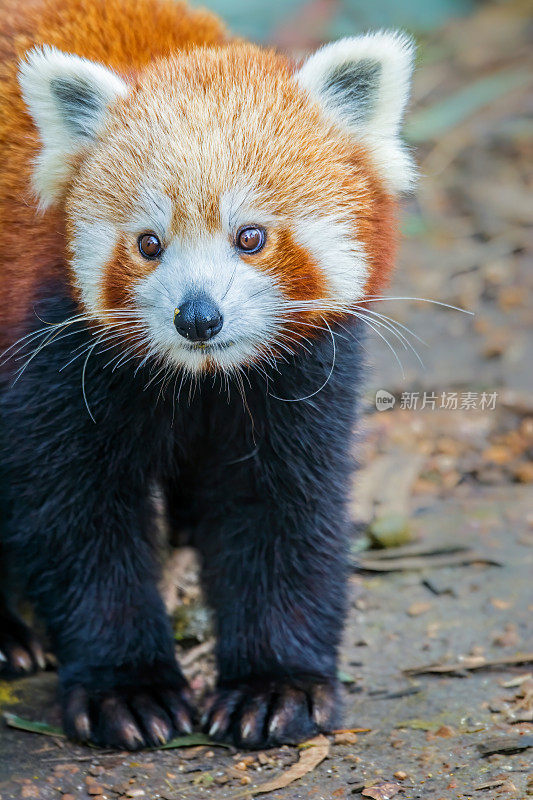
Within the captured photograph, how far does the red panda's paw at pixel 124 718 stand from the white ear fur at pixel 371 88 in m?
2.08

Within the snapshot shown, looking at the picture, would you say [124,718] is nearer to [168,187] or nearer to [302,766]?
[302,766]

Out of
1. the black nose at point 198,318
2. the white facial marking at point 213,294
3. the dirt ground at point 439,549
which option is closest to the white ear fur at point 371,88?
the dirt ground at point 439,549

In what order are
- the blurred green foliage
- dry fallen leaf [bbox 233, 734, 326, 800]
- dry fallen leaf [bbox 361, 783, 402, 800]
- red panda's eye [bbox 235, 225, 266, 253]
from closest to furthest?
red panda's eye [bbox 235, 225, 266, 253] → dry fallen leaf [bbox 361, 783, 402, 800] → dry fallen leaf [bbox 233, 734, 326, 800] → the blurred green foliage

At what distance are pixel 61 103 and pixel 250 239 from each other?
2.71 feet

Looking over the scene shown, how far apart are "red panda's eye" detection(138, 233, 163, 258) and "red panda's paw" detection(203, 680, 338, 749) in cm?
176

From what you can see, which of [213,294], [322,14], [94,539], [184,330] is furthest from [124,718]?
[322,14]

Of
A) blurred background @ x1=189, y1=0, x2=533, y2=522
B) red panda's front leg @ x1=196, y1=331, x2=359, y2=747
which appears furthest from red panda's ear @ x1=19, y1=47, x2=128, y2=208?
blurred background @ x1=189, y1=0, x2=533, y2=522

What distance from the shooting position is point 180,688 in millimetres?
4215

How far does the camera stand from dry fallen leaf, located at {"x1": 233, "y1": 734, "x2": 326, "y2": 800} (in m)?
3.70

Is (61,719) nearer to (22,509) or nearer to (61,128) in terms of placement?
(22,509)

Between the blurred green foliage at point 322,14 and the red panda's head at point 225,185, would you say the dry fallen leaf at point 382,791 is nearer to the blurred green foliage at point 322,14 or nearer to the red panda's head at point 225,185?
the red panda's head at point 225,185

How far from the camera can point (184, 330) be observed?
3336 mm

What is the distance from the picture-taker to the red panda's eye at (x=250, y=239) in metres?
3.41

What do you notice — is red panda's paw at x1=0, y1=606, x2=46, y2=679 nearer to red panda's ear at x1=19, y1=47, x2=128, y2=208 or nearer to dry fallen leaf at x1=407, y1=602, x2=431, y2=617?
dry fallen leaf at x1=407, y1=602, x2=431, y2=617
